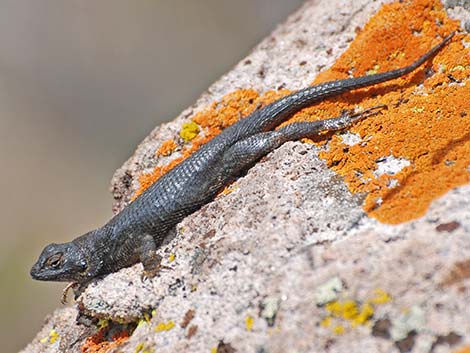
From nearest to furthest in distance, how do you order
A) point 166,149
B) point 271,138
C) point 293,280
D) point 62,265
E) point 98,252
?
point 293,280, point 271,138, point 98,252, point 62,265, point 166,149

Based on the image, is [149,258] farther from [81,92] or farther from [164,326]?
[81,92]

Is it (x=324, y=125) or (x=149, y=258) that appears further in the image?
(x=324, y=125)

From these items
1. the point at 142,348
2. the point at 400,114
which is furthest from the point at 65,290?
the point at 400,114

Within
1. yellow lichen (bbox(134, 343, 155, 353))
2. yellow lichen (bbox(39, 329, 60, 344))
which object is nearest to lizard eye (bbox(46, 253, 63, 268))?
yellow lichen (bbox(39, 329, 60, 344))

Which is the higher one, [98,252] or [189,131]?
[189,131]

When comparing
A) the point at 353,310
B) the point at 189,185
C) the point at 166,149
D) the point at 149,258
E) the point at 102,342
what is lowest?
the point at 353,310

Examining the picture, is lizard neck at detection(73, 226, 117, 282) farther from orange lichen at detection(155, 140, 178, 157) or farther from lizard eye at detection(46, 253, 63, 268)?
orange lichen at detection(155, 140, 178, 157)

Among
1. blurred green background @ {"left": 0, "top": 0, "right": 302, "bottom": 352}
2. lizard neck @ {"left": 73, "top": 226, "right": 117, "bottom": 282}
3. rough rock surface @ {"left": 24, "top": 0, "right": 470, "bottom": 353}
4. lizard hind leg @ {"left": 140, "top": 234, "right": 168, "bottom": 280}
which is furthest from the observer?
blurred green background @ {"left": 0, "top": 0, "right": 302, "bottom": 352}
